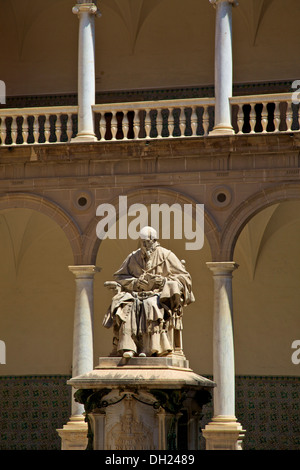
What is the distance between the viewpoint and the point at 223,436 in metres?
15.3

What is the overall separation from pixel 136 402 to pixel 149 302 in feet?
3.24

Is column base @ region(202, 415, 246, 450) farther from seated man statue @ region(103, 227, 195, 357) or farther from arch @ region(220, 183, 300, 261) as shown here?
seated man statue @ region(103, 227, 195, 357)

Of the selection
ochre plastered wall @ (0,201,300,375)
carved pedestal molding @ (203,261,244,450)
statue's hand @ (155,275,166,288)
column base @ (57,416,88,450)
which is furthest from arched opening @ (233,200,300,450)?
statue's hand @ (155,275,166,288)

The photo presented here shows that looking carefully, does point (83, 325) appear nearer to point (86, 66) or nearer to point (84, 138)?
point (84, 138)

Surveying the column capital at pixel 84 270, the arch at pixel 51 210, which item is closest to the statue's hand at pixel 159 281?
the column capital at pixel 84 270

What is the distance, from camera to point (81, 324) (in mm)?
16094

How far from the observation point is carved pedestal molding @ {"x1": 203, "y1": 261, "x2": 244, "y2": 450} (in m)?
15.3

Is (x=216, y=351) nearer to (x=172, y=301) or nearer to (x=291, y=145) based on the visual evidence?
(x=291, y=145)

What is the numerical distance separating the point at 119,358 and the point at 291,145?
5434 mm

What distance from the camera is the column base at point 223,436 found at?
15266mm

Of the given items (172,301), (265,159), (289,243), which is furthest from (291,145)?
(172,301)

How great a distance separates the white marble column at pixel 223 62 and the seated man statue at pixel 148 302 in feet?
15.1
